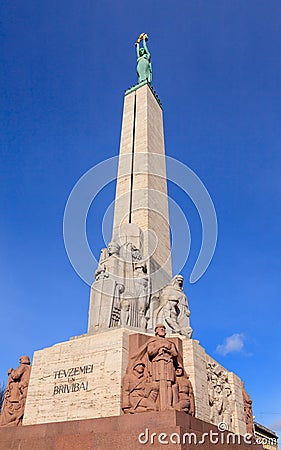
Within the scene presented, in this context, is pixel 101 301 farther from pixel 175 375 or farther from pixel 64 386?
pixel 175 375

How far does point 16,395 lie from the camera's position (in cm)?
919

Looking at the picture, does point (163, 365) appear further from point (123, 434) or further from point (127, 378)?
point (123, 434)

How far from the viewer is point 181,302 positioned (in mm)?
11328

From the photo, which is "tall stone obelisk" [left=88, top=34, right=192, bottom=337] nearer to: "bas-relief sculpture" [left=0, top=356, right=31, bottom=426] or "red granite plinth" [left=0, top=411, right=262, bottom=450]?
"bas-relief sculpture" [left=0, top=356, right=31, bottom=426]

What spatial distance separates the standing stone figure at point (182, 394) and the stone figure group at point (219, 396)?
1.76 m

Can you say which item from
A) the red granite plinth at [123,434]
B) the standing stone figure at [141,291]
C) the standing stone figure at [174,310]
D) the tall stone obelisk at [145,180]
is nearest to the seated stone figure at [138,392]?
the red granite plinth at [123,434]

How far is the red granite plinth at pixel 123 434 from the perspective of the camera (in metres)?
6.42

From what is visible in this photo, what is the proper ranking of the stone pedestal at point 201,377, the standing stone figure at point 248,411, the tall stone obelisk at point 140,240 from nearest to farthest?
the stone pedestal at point 201,377, the tall stone obelisk at point 140,240, the standing stone figure at point 248,411

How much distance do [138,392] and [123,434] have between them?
0.85m

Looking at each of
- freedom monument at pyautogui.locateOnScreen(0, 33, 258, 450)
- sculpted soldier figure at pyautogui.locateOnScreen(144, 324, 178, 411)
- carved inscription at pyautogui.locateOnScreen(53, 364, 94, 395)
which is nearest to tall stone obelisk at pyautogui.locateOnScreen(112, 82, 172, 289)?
freedom monument at pyautogui.locateOnScreen(0, 33, 258, 450)

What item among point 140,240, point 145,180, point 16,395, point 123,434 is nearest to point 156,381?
point 123,434

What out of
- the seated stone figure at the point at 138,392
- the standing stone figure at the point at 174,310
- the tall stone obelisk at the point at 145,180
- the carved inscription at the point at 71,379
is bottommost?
the seated stone figure at the point at 138,392

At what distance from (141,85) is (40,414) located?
611 inches

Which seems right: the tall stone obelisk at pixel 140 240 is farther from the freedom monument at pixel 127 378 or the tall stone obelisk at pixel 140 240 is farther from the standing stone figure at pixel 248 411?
the standing stone figure at pixel 248 411
